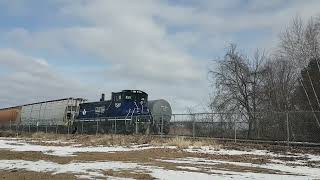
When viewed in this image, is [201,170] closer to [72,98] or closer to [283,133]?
[283,133]

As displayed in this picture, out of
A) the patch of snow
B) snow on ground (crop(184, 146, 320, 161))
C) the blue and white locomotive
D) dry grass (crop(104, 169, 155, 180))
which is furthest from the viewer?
the blue and white locomotive

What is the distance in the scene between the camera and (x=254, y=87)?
152 feet

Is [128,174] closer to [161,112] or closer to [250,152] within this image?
[250,152]

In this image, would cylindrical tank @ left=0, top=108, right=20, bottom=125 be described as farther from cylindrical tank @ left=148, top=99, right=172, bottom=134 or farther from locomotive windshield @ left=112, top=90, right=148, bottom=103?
cylindrical tank @ left=148, top=99, right=172, bottom=134

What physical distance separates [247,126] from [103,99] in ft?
62.3

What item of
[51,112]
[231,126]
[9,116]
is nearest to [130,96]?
[231,126]

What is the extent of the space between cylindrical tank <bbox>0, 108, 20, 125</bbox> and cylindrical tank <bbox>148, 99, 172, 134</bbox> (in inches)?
1076

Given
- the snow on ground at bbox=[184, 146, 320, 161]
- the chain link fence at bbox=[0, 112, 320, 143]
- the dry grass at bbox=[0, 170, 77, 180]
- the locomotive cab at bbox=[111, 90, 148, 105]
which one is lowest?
the dry grass at bbox=[0, 170, 77, 180]

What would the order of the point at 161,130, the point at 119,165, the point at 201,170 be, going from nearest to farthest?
the point at 201,170 → the point at 119,165 → the point at 161,130

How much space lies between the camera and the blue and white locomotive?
4016 centimetres

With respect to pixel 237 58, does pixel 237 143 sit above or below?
below

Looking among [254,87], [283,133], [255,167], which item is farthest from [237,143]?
[254,87]

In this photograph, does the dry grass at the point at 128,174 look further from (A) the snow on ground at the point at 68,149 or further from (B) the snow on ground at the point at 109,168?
(A) the snow on ground at the point at 68,149

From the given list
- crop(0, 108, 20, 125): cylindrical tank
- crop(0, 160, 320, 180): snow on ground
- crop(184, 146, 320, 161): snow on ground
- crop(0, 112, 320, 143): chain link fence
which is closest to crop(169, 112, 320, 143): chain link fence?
crop(0, 112, 320, 143): chain link fence
